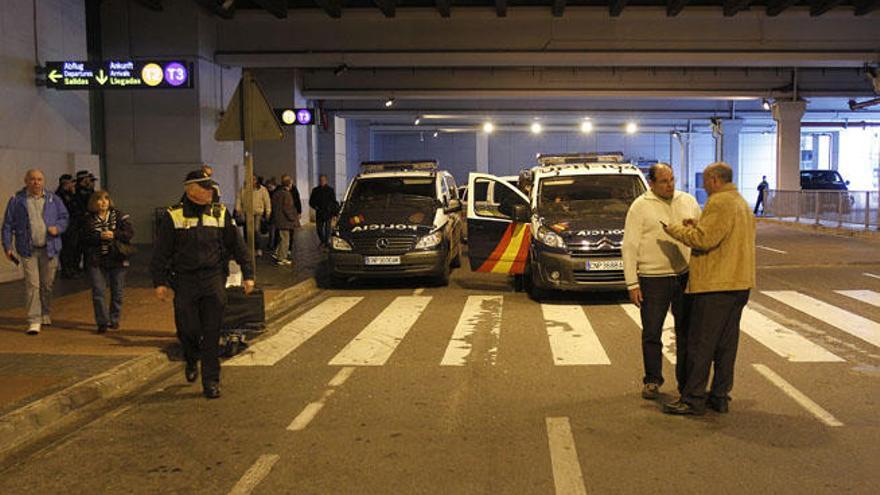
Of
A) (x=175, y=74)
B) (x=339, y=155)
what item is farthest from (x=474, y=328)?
(x=339, y=155)

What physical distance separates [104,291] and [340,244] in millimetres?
5093

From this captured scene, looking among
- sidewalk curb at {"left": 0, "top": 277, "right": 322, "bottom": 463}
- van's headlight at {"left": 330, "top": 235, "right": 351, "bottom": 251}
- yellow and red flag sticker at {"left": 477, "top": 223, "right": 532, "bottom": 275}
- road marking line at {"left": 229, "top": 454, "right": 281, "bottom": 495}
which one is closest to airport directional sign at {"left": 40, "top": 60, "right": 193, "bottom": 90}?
van's headlight at {"left": 330, "top": 235, "right": 351, "bottom": 251}

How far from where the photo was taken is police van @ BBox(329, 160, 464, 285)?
14.5m

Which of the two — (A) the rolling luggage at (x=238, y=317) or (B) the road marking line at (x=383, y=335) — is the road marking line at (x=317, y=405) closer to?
(B) the road marking line at (x=383, y=335)

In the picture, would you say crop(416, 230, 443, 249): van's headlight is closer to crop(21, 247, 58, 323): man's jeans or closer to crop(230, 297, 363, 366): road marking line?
crop(230, 297, 363, 366): road marking line

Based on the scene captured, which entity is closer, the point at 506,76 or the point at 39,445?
the point at 39,445

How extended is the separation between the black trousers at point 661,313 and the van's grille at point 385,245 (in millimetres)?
7850

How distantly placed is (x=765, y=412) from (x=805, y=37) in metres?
18.6

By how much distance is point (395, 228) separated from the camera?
48.1 ft

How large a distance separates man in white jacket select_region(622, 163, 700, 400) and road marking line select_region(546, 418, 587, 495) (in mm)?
1047

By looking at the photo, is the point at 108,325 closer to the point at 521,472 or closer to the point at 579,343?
the point at 579,343

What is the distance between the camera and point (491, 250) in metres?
14.0

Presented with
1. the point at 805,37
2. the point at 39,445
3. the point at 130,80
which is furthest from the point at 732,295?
the point at 805,37

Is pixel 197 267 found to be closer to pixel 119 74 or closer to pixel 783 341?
pixel 783 341
